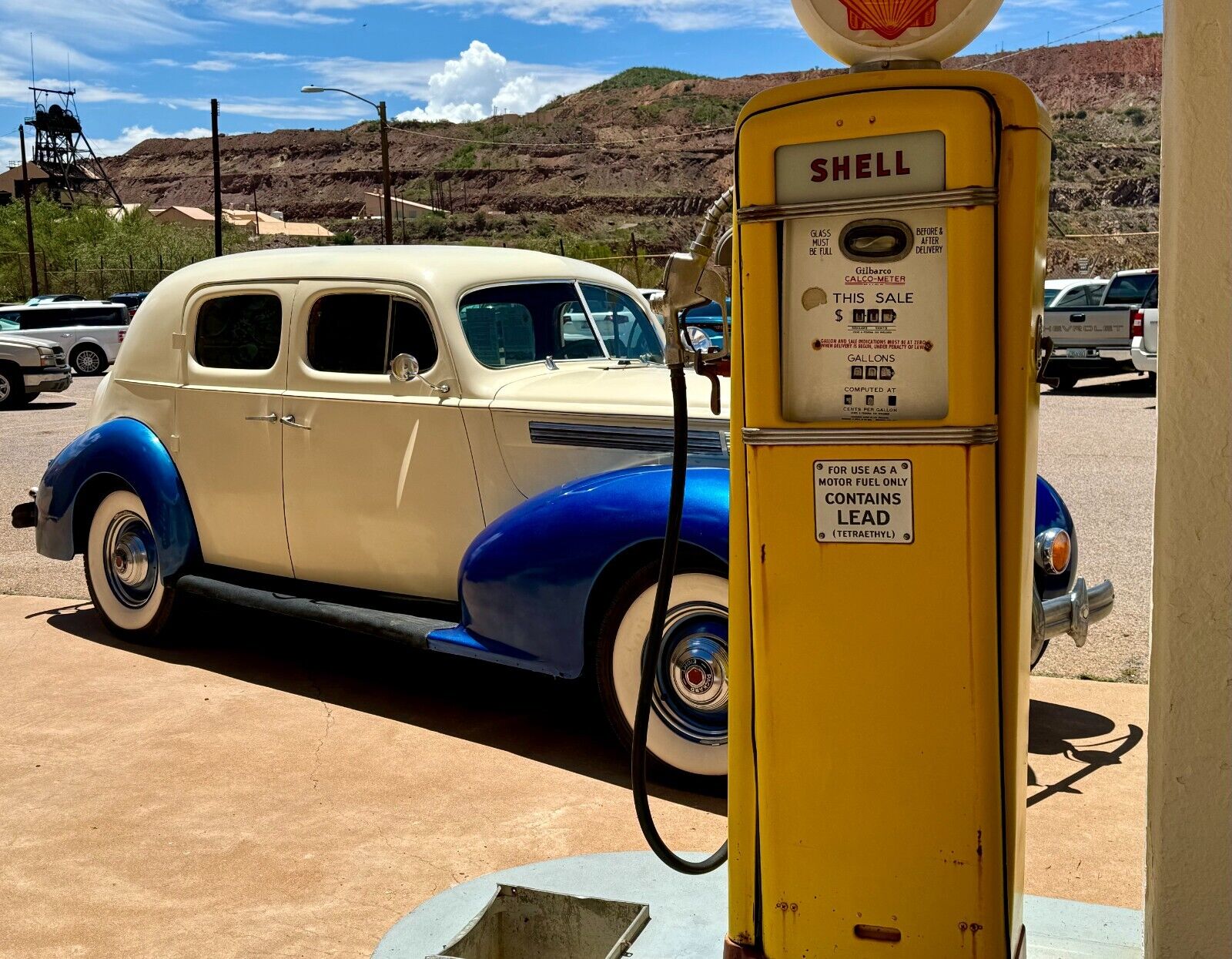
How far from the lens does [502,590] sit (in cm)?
454

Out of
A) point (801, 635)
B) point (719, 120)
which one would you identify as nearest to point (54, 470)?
point (801, 635)

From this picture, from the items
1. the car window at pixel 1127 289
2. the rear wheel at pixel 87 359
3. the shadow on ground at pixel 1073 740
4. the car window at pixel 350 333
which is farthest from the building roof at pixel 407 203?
the shadow on ground at pixel 1073 740

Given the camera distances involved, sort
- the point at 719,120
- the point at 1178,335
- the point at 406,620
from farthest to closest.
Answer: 1. the point at 719,120
2. the point at 406,620
3. the point at 1178,335

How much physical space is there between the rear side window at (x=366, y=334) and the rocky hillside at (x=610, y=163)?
37833mm

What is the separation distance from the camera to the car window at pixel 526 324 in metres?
5.23

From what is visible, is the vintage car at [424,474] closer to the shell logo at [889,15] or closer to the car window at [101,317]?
the shell logo at [889,15]

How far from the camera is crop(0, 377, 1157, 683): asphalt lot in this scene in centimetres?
596

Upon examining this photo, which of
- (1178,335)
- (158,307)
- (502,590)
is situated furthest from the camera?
(158,307)

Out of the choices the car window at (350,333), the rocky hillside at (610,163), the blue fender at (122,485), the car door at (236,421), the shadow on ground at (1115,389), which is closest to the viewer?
the car window at (350,333)

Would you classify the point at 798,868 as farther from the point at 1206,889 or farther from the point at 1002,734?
the point at 1206,889

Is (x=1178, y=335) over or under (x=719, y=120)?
under

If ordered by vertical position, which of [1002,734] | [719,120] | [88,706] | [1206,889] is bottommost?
[88,706]

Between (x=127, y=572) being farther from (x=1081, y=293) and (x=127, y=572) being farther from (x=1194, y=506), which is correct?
(x=1081, y=293)

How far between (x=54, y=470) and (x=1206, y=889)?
17.4 feet
